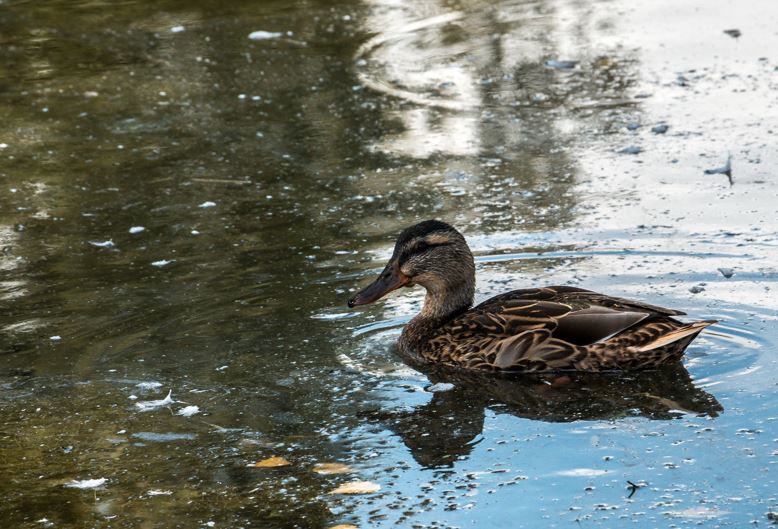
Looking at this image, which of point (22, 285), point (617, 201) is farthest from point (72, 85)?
point (617, 201)

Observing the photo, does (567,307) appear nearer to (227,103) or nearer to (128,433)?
(128,433)

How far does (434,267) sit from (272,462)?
224 cm

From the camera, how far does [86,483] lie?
617cm

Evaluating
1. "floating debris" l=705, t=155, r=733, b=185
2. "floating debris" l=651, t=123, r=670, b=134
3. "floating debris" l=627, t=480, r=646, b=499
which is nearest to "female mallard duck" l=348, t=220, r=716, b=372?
"floating debris" l=627, t=480, r=646, b=499

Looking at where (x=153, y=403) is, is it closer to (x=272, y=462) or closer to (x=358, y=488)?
(x=272, y=462)

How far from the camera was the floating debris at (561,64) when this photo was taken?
558 inches

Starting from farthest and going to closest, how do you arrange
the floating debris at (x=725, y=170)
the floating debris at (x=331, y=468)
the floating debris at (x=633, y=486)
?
the floating debris at (x=725, y=170), the floating debris at (x=331, y=468), the floating debris at (x=633, y=486)

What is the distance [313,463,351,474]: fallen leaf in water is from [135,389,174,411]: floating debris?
1252 millimetres

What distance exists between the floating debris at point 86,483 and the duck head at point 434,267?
2.34 metres

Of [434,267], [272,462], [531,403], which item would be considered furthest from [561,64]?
[272,462]

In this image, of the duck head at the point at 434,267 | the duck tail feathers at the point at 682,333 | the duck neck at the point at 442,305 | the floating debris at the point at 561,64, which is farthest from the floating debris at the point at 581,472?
the floating debris at the point at 561,64

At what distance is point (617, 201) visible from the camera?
10.1 metres

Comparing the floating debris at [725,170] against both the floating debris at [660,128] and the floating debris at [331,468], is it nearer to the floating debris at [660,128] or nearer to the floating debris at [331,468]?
the floating debris at [660,128]

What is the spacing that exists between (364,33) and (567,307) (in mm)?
9267
